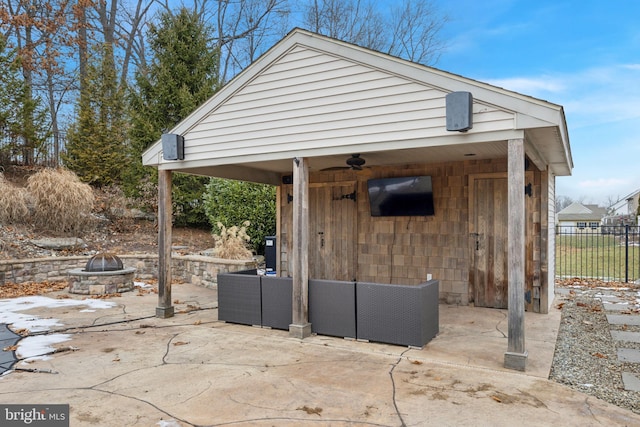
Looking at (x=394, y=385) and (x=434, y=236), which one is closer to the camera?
(x=394, y=385)

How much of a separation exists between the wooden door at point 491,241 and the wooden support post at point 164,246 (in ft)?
13.7

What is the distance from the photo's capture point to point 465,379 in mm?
3410

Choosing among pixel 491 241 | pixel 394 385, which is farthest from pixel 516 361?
pixel 491 241

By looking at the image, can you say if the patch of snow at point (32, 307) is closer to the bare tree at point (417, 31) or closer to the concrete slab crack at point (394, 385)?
the concrete slab crack at point (394, 385)

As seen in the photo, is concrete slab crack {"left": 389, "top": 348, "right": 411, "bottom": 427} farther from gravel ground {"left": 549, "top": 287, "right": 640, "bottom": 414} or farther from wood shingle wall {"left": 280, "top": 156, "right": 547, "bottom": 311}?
wood shingle wall {"left": 280, "top": 156, "right": 547, "bottom": 311}

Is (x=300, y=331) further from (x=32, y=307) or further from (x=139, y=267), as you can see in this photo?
(x=139, y=267)

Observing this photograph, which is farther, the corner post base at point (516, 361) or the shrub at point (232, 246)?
the shrub at point (232, 246)

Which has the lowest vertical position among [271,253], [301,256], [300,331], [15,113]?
[300,331]

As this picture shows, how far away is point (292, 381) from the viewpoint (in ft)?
11.0

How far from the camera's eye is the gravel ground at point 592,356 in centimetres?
320

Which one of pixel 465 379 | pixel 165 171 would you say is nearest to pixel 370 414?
pixel 465 379

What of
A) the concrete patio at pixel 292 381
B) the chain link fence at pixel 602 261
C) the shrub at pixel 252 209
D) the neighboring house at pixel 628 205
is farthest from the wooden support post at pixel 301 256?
the neighboring house at pixel 628 205

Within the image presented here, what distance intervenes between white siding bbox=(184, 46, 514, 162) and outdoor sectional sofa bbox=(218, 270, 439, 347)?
150cm

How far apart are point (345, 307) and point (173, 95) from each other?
9056 mm
